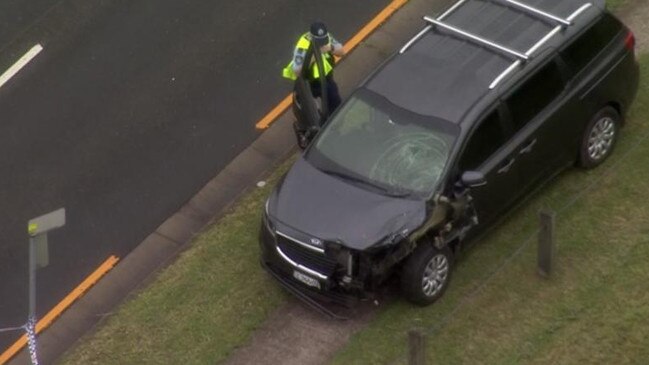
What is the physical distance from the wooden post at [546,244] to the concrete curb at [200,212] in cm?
373

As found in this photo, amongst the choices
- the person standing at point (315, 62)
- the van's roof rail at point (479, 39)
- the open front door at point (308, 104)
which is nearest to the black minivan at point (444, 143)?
the van's roof rail at point (479, 39)

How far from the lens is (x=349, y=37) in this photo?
19.3 metres

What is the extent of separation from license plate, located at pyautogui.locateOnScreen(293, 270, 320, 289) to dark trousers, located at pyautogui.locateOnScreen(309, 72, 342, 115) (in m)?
2.47

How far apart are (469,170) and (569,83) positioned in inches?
63.4

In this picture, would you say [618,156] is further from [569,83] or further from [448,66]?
[448,66]

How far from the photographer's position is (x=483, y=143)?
15.3 metres

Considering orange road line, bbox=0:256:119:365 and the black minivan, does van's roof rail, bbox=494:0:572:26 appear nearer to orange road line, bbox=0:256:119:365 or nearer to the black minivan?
the black minivan

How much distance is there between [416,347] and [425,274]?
1682 millimetres

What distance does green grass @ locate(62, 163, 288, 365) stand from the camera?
50.4 feet

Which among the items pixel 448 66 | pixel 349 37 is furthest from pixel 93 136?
pixel 448 66

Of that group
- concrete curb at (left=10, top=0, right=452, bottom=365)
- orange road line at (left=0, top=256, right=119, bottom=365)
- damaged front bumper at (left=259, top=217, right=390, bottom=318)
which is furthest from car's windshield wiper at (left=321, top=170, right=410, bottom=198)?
orange road line at (left=0, top=256, right=119, bottom=365)

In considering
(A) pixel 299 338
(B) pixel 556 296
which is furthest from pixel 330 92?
(B) pixel 556 296

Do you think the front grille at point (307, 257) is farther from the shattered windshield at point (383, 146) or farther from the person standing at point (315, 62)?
the person standing at point (315, 62)

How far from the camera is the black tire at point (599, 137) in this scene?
53.5 feet
